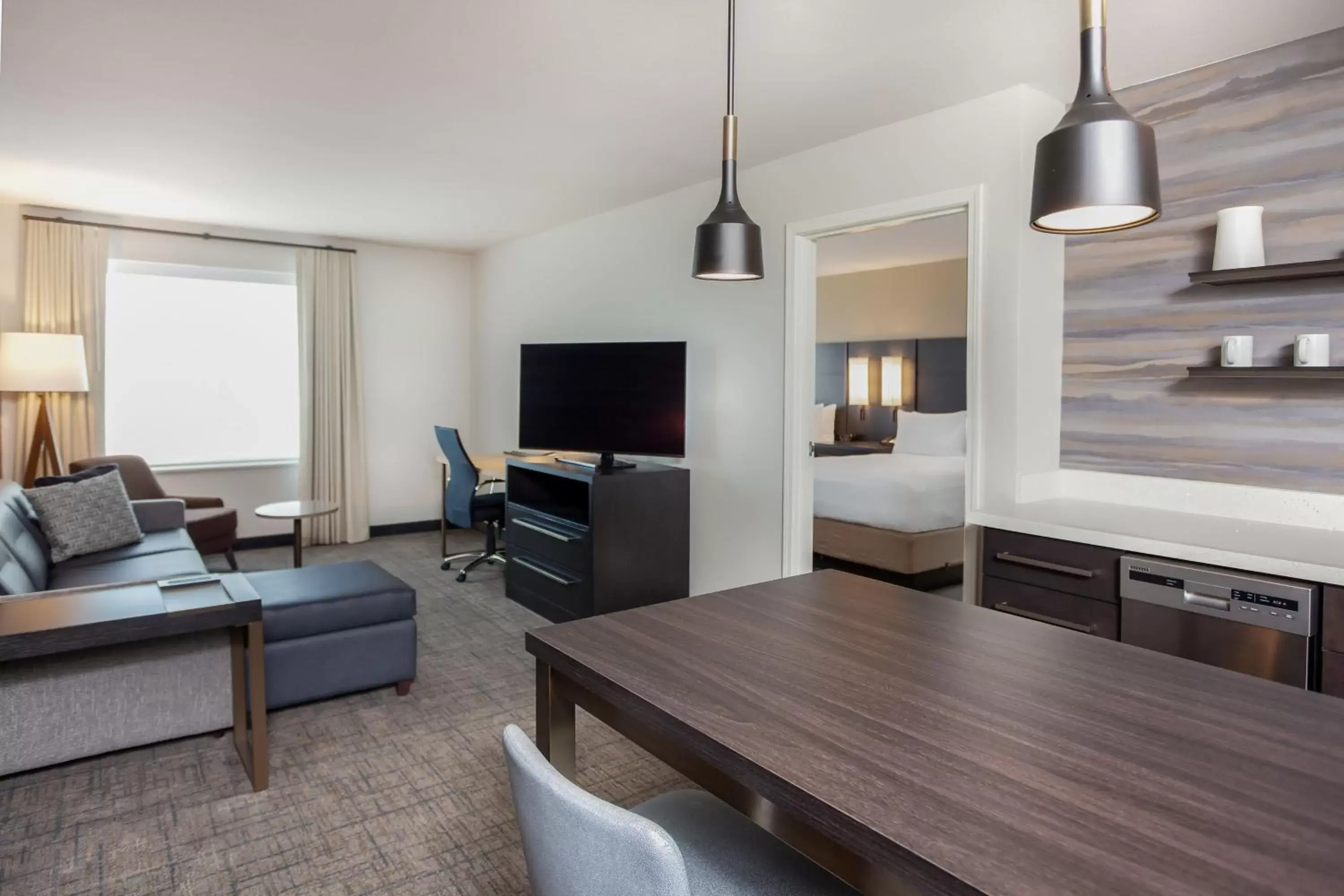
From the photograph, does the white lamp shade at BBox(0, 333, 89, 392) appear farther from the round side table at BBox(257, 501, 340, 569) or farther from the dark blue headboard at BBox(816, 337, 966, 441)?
the dark blue headboard at BBox(816, 337, 966, 441)

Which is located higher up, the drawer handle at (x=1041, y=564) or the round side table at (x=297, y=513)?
the drawer handle at (x=1041, y=564)

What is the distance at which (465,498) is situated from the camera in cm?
512

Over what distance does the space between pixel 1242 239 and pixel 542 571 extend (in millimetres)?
3481

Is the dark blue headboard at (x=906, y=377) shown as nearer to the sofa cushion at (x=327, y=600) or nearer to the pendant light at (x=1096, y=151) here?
the sofa cushion at (x=327, y=600)

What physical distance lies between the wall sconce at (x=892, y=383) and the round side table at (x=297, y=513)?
4953 millimetres

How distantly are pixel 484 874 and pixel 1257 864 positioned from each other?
1834mm

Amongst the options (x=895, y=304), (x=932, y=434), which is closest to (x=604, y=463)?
(x=932, y=434)

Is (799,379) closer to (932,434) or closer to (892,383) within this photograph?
(932,434)

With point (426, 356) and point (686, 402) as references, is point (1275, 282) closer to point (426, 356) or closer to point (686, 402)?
point (686, 402)

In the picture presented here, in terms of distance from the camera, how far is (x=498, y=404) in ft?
21.7

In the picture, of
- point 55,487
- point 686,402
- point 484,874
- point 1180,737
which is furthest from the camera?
point 686,402

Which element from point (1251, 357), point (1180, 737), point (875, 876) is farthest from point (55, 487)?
point (1251, 357)

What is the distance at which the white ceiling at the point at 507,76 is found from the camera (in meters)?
2.35

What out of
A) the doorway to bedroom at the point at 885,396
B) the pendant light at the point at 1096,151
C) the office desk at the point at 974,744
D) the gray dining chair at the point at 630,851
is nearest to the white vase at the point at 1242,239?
the doorway to bedroom at the point at 885,396
